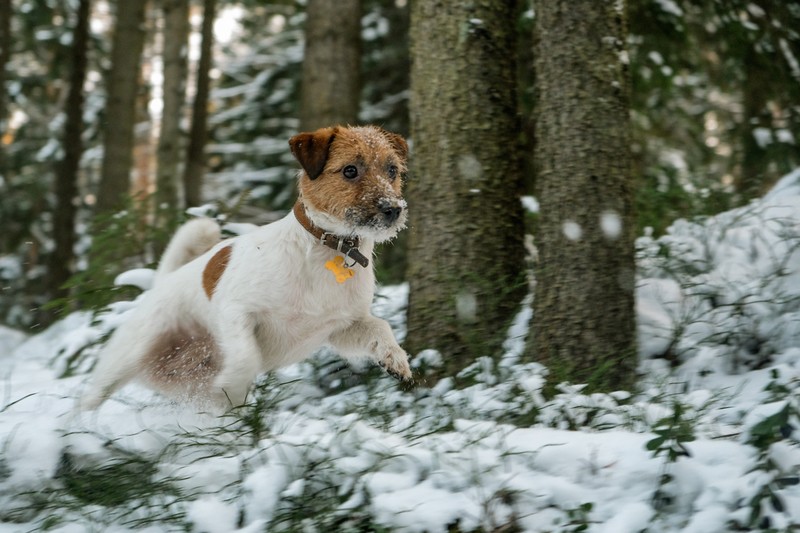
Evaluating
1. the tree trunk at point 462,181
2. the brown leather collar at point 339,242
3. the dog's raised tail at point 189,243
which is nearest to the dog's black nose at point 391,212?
the brown leather collar at point 339,242

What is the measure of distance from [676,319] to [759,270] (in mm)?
801

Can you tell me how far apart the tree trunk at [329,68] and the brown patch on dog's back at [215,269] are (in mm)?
4015

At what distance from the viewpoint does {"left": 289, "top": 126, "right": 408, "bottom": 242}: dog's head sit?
4.36 m

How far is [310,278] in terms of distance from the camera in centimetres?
446

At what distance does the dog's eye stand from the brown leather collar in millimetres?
312

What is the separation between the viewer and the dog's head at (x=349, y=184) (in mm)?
4355

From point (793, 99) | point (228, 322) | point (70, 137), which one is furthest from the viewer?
point (70, 137)

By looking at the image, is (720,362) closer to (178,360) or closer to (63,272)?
(178,360)

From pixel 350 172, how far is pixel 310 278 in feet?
2.02

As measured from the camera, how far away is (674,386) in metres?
4.62

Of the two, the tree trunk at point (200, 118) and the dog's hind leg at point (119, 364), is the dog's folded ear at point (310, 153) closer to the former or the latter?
the dog's hind leg at point (119, 364)

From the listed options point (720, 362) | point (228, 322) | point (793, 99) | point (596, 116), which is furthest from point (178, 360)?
point (793, 99)

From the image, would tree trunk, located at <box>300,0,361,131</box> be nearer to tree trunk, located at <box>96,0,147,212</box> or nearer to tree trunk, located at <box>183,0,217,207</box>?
tree trunk, located at <box>96,0,147,212</box>

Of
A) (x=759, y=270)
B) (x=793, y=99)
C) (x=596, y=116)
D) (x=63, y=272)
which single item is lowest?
(x=63, y=272)
